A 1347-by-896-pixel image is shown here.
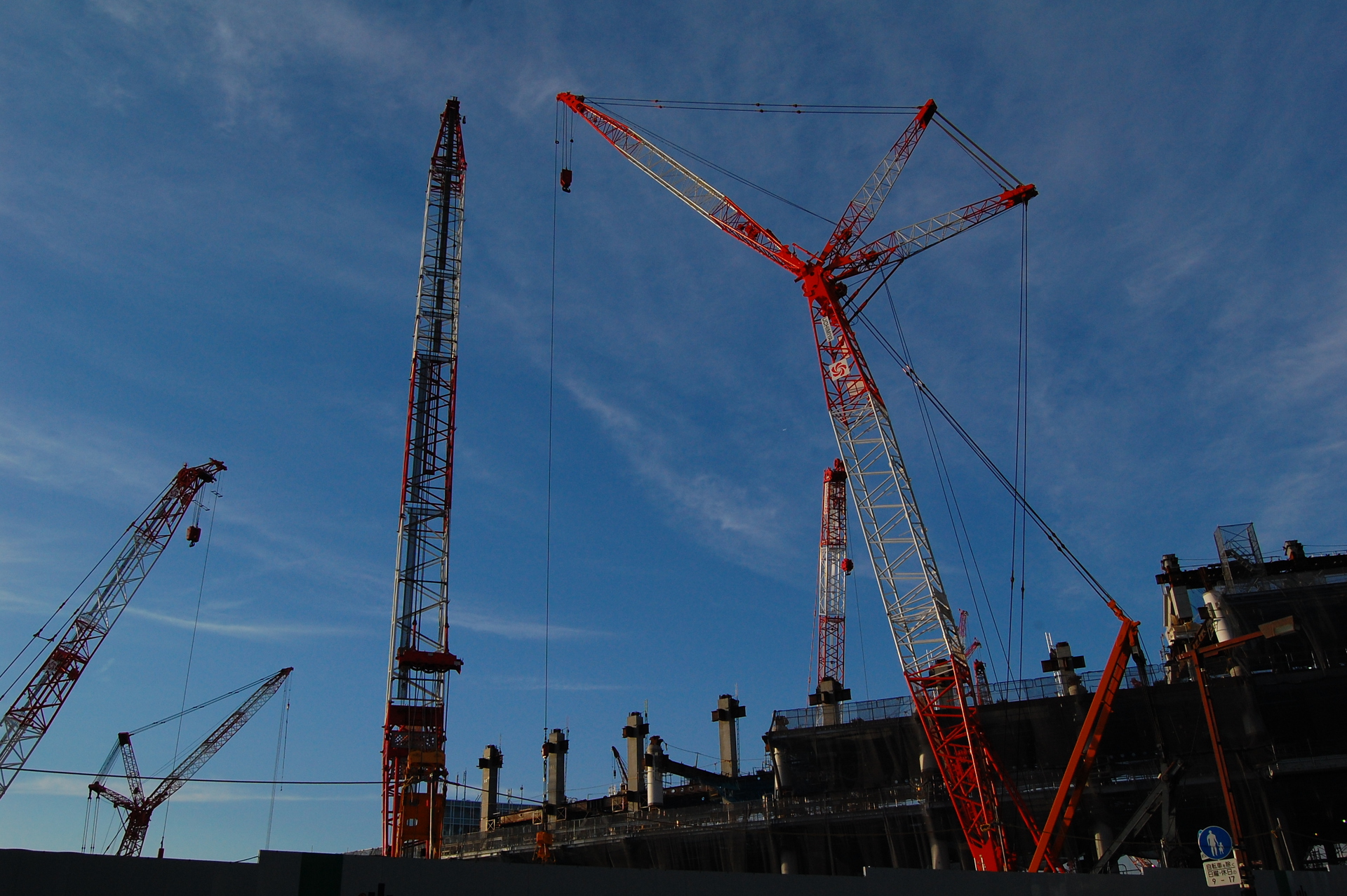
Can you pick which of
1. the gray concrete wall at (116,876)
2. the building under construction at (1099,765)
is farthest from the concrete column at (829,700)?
the gray concrete wall at (116,876)

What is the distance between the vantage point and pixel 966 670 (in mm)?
48500

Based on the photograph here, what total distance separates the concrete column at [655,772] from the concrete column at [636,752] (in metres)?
2.94

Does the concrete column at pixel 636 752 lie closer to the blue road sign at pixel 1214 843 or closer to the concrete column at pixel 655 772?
the concrete column at pixel 655 772

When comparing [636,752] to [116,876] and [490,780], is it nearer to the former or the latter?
[490,780]

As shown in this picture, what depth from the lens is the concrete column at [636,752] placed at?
232 feet

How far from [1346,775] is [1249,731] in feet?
17.1

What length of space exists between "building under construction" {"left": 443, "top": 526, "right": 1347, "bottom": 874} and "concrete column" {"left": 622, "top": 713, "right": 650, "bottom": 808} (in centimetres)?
831

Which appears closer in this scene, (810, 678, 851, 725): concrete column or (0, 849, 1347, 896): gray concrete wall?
(0, 849, 1347, 896): gray concrete wall

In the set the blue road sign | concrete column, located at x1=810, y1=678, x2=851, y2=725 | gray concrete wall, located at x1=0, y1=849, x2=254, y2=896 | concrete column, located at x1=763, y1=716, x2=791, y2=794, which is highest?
concrete column, located at x1=810, y1=678, x2=851, y2=725

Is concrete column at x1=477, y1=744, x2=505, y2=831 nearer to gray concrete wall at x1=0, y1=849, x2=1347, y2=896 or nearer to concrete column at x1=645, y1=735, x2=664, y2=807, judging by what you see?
concrete column at x1=645, y1=735, x2=664, y2=807

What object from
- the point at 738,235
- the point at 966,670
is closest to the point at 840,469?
the point at 738,235

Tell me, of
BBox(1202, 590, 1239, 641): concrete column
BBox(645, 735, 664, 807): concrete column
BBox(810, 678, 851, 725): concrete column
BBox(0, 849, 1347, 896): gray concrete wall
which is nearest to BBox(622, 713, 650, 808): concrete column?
BBox(645, 735, 664, 807): concrete column

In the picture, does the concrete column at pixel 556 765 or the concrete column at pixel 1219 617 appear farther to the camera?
the concrete column at pixel 556 765

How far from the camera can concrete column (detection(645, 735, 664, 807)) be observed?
66.1 metres
